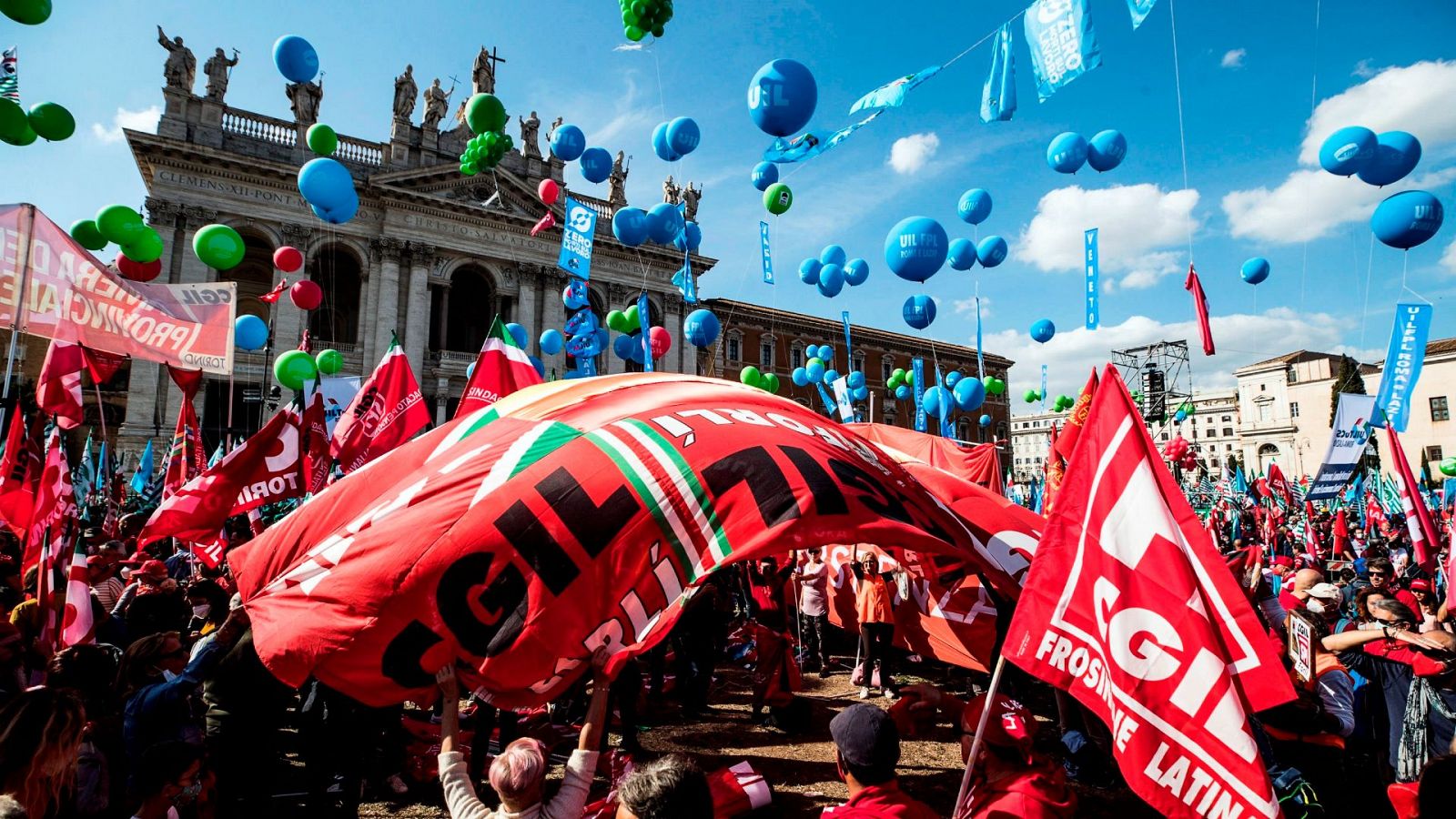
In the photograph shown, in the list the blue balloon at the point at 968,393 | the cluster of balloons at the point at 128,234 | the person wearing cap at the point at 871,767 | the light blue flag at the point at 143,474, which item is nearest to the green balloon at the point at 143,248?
the cluster of balloons at the point at 128,234

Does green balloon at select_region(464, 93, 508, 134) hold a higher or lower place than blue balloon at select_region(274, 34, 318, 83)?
lower

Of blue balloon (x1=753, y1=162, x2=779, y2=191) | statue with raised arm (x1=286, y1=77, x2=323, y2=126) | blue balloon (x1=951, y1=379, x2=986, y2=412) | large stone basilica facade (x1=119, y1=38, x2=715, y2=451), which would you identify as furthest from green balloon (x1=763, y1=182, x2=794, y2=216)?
statue with raised arm (x1=286, y1=77, x2=323, y2=126)

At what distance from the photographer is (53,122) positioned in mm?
8219

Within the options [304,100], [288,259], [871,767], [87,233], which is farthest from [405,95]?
[871,767]

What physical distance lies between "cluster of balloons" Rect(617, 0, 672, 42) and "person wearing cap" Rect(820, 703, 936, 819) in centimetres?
785

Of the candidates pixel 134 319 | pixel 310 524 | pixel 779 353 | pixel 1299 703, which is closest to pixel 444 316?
pixel 779 353

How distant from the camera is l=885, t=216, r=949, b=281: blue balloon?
36.9ft

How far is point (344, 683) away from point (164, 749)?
2.23 ft

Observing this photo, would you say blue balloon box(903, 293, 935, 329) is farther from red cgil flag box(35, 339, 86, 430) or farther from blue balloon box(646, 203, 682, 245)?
red cgil flag box(35, 339, 86, 430)

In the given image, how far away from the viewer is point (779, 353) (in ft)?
157

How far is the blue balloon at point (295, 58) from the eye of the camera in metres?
12.3

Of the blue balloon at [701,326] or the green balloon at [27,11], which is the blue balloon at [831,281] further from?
the green balloon at [27,11]

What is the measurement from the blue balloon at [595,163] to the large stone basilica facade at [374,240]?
14.5m

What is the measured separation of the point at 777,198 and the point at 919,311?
4.82 m
